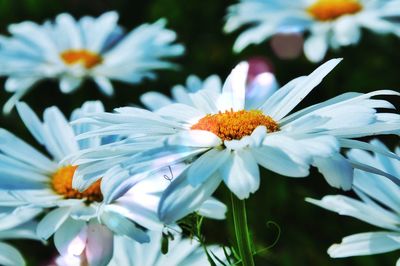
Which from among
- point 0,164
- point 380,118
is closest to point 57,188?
point 0,164

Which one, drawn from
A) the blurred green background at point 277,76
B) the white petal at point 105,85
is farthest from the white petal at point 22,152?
the white petal at point 105,85

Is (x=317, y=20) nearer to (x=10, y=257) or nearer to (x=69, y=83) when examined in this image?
(x=69, y=83)

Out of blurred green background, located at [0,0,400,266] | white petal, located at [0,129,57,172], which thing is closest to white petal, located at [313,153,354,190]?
white petal, located at [0,129,57,172]

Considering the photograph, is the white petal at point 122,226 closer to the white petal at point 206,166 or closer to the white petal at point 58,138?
the white petal at point 206,166

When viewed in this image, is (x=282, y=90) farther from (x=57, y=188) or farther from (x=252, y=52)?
(x=252, y=52)

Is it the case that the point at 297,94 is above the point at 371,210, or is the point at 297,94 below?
above

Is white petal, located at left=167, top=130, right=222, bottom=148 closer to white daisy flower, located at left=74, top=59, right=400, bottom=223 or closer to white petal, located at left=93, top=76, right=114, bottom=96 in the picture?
white daisy flower, located at left=74, top=59, right=400, bottom=223

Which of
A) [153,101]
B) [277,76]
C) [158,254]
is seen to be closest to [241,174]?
[158,254]

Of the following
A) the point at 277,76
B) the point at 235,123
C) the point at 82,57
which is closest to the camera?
the point at 235,123

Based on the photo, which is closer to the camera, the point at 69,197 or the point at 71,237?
the point at 71,237
